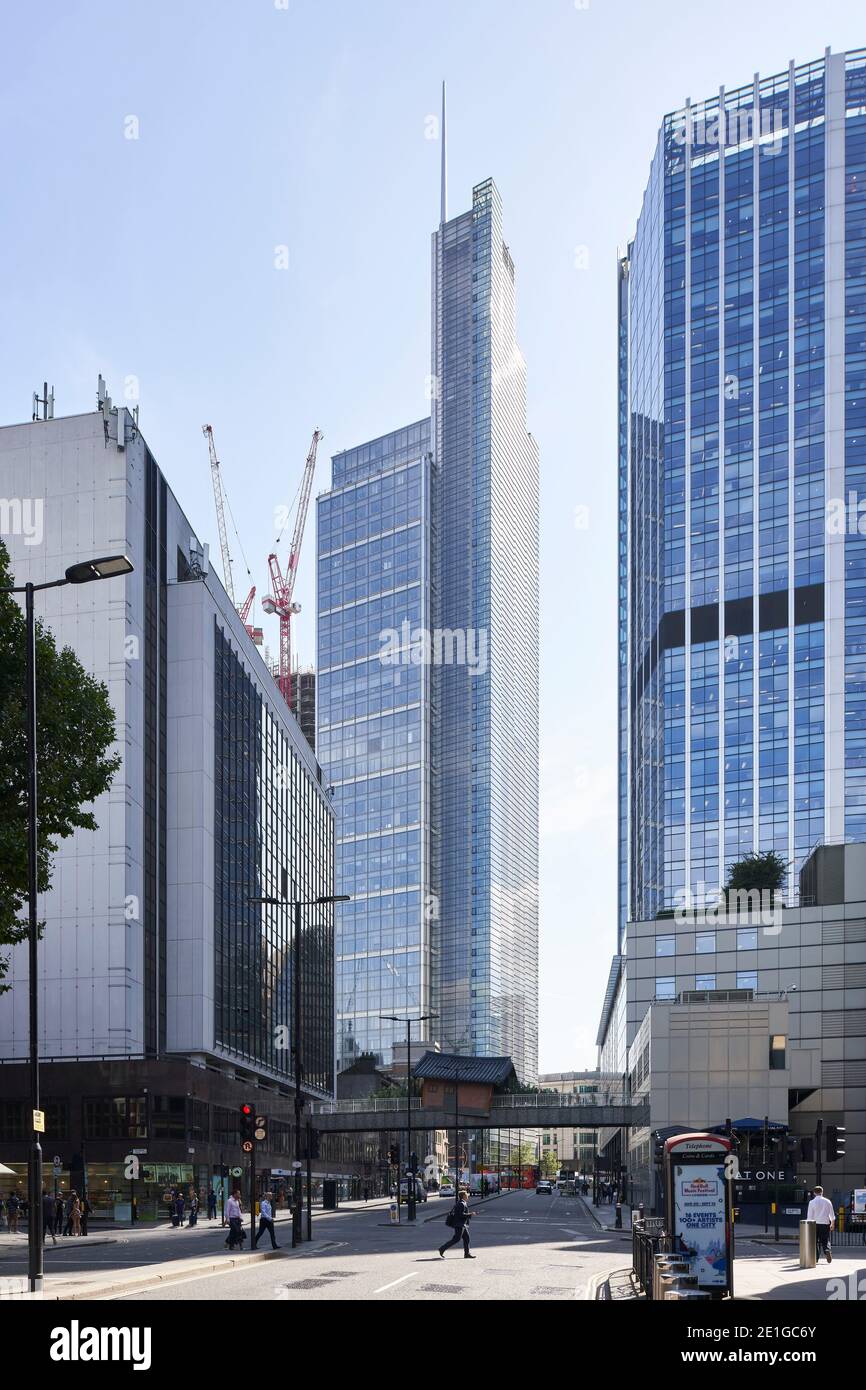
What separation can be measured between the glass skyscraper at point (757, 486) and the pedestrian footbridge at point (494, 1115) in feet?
234

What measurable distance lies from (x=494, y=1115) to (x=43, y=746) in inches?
2987

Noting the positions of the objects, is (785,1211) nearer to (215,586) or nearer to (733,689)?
(215,586)

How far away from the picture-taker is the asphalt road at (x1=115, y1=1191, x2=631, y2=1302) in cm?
2562

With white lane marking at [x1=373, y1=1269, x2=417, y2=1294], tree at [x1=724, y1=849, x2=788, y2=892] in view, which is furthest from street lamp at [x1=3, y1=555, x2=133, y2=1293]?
tree at [x1=724, y1=849, x2=788, y2=892]

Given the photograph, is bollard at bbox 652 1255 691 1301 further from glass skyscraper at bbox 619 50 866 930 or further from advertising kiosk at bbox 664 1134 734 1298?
glass skyscraper at bbox 619 50 866 930

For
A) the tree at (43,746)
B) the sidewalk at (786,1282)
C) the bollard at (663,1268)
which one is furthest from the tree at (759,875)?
the bollard at (663,1268)

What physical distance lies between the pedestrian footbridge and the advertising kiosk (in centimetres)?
7547

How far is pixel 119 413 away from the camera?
82.6 m

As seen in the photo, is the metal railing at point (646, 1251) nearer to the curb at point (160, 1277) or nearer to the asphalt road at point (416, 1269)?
the asphalt road at point (416, 1269)

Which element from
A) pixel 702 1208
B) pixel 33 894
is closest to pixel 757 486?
pixel 702 1208

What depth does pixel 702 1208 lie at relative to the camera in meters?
25.4

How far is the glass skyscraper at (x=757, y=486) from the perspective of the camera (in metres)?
170
